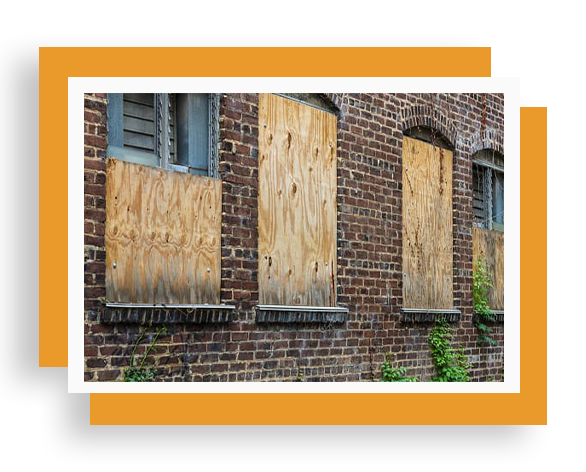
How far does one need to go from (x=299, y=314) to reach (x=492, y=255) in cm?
419

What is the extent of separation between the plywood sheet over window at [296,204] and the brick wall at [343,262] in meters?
0.14

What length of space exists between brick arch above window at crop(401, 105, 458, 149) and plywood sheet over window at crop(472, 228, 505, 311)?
137 cm

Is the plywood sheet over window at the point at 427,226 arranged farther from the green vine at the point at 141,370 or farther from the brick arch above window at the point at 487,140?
the green vine at the point at 141,370

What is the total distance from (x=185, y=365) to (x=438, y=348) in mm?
3861

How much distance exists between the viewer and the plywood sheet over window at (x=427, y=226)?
895 cm

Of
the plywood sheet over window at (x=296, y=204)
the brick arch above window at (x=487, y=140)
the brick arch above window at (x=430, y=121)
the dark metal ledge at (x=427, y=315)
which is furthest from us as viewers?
the brick arch above window at (x=487, y=140)

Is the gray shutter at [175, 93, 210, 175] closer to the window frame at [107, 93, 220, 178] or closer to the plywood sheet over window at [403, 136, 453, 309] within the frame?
the window frame at [107, 93, 220, 178]

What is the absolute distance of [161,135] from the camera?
6.38 metres

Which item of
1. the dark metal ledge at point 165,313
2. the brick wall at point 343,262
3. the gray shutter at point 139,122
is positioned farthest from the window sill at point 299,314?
the gray shutter at point 139,122

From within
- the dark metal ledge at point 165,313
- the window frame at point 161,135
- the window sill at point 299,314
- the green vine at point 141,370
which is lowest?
the green vine at point 141,370

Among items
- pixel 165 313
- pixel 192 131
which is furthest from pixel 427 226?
pixel 165 313

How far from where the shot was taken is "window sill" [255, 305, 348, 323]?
22.7 ft

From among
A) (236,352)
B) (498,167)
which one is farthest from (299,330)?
(498,167)
